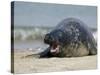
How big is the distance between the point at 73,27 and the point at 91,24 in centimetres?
24

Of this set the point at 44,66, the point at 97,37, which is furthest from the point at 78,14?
the point at 44,66

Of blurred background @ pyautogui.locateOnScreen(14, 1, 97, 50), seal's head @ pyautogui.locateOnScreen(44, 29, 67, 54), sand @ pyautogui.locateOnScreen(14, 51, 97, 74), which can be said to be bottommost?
sand @ pyautogui.locateOnScreen(14, 51, 97, 74)

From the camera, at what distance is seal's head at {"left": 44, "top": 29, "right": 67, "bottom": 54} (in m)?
2.45

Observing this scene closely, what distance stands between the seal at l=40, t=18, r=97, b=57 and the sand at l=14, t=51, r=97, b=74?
0.05 metres

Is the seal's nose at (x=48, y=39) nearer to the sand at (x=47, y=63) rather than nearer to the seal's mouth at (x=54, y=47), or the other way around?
the seal's mouth at (x=54, y=47)

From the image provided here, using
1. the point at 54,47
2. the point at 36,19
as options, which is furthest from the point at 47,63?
the point at 36,19

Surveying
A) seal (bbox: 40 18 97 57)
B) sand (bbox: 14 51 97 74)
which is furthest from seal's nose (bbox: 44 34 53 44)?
sand (bbox: 14 51 97 74)

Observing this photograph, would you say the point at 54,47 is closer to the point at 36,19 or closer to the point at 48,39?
the point at 48,39

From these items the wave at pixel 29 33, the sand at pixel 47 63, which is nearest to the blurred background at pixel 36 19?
the wave at pixel 29 33

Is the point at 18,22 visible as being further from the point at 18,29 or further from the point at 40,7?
the point at 40,7

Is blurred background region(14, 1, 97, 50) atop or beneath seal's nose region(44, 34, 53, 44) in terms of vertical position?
atop

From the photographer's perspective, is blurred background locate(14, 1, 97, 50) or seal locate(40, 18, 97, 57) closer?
blurred background locate(14, 1, 97, 50)

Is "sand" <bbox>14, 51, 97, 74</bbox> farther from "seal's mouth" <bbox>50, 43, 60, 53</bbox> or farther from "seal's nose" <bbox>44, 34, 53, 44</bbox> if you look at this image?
"seal's nose" <bbox>44, 34, 53, 44</bbox>

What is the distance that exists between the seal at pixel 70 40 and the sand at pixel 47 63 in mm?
54
